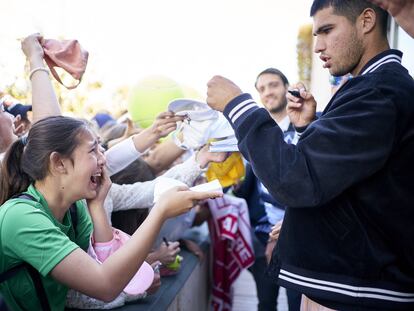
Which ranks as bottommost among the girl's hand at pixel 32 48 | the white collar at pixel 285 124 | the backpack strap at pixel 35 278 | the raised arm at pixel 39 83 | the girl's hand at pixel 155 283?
the girl's hand at pixel 155 283

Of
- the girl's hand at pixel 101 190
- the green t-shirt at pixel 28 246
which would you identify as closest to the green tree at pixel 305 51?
the girl's hand at pixel 101 190

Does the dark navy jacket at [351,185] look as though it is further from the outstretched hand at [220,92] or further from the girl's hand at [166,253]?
the girl's hand at [166,253]

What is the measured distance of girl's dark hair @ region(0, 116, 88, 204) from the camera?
180 cm

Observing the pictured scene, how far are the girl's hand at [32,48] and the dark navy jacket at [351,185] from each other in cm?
132

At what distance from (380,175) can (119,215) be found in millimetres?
1679

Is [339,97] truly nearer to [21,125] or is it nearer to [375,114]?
[375,114]

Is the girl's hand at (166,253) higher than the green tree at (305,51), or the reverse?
the green tree at (305,51)

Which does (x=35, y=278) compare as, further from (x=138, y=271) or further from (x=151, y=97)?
(x=151, y=97)

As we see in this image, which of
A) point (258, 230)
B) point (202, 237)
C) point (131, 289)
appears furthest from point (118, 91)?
point (131, 289)

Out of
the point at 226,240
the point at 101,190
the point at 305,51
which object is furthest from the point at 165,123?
the point at 305,51

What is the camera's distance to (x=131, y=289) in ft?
6.39

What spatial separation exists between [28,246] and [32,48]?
126 centimetres

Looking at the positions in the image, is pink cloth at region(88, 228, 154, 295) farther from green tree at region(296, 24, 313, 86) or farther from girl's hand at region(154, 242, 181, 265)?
green tree at region(296, 24, 313, 86)

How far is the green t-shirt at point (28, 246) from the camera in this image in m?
1.53
